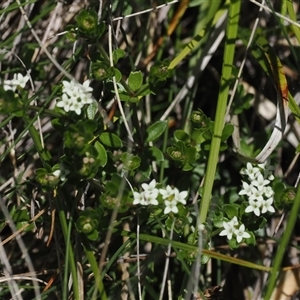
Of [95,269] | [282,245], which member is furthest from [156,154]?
[282,245]

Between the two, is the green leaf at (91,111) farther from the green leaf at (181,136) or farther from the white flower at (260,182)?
the white flower at (260,182)

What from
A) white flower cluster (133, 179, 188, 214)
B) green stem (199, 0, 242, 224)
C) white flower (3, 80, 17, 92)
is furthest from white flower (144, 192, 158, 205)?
white flower (3, 80, 17, 92)

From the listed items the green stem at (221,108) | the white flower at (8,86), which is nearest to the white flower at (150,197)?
the green stem at (221,108)

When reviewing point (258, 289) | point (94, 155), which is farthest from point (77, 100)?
point (258, 289)

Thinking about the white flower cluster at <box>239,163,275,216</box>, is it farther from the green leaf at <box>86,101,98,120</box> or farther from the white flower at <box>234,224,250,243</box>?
the green leaf at <box>86,101,98,120</box>

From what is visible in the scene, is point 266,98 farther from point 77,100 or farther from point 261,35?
point 77,100

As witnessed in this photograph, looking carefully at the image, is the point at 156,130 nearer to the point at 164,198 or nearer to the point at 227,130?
the point at 227,130

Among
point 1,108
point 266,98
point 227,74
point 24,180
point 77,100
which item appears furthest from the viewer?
point 266,98
